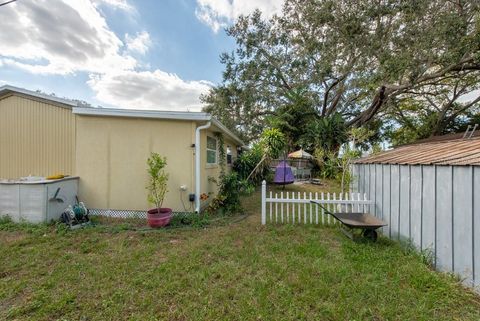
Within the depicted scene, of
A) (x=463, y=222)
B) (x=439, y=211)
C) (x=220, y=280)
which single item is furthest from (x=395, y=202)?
(x=220, y=280)

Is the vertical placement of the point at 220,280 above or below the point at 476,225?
below

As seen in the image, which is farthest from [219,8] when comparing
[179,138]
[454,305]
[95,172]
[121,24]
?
[454,305]

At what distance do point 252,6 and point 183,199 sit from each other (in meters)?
14.9

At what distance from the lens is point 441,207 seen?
3.19 m

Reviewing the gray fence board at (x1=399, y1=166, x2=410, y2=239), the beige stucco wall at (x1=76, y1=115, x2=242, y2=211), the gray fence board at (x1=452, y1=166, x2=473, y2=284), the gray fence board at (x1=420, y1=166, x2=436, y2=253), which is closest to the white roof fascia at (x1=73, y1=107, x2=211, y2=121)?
the beige stucco wall at (x1=76, y1=115, x2=242, y2=211)

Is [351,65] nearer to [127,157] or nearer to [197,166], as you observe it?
[197,166]

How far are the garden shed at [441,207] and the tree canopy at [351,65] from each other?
262 inches

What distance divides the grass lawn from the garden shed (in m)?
0.29

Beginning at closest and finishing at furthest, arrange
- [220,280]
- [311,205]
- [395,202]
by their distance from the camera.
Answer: [220,280] < [395,202] < [311,205]

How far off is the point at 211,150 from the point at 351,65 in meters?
11.0

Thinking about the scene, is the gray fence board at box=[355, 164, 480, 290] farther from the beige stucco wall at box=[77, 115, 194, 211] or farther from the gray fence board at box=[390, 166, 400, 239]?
the beige stucco wall at box=[77, 115, 194, 211]

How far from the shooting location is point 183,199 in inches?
233

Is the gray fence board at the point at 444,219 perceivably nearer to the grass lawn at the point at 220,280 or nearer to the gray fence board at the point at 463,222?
the gray fence board at the point at 463,222

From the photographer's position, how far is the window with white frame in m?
7.24
